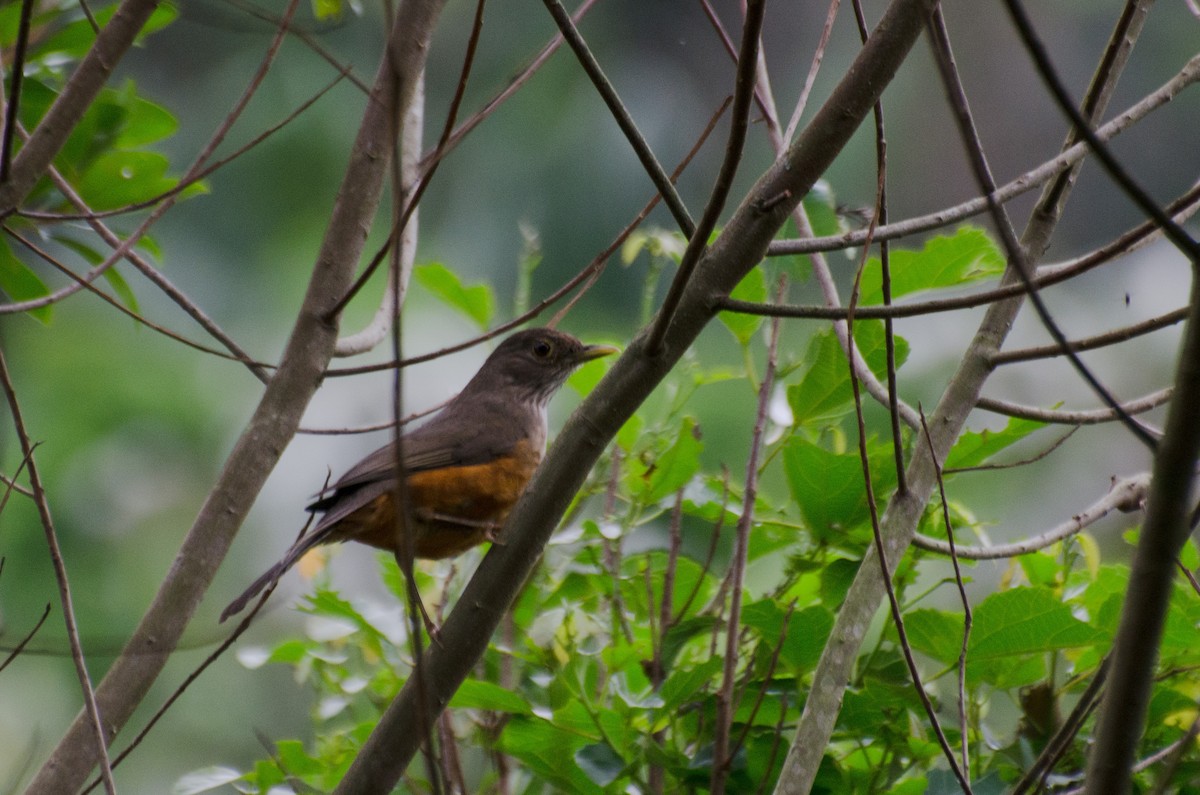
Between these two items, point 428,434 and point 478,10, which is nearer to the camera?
point 478,10

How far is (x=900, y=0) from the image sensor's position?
2.14 meters

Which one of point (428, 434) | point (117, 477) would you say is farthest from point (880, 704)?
point (117, 477)

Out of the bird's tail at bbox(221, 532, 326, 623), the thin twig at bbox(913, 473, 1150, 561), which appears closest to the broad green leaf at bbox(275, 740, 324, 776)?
the bird's tail at bbox(221, 532, 326, 623)

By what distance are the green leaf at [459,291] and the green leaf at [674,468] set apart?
895mm

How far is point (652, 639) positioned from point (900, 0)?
5.00 ft

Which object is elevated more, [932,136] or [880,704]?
[932,136]

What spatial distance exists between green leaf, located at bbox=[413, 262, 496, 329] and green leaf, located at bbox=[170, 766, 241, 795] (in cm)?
145

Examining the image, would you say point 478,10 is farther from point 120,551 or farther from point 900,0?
point 120,551

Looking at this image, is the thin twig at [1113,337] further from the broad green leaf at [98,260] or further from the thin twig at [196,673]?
the broad green leaf at [98,260]

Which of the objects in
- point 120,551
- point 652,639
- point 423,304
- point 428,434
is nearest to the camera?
point 652,639

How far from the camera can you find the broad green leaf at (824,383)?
2854mm

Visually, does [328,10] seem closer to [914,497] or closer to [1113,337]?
[914,497]

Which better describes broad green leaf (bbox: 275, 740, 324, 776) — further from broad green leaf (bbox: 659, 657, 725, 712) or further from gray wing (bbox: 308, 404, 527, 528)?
broad green leaf (bbox: 659, 657, 725, 712)

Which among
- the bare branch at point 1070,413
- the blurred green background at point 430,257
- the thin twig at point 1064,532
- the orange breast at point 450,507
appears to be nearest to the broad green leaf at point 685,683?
the thin twig at point 1064,532
